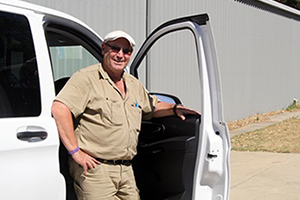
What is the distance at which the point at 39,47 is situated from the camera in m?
3.00

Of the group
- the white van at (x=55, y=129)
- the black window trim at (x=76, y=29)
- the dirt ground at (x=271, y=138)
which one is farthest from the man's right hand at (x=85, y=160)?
the dirt ground at (x=271, y=138)

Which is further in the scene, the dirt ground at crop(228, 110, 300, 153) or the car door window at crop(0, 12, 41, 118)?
the dirt ground at crop(228, 110, 300, 153)

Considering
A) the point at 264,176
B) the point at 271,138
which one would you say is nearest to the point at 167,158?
the point at 264,176

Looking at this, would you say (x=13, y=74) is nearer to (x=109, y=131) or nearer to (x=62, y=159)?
(x=109, y=131)

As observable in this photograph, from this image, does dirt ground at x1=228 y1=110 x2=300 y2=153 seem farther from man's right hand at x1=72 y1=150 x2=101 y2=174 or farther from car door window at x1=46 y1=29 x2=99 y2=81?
man's right hand at x1=72 y1=150 x2=101 y2=174

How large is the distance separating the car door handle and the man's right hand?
0.94 feet

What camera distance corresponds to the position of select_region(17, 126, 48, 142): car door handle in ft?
8.87

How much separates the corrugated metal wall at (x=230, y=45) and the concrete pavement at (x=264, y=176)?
2.56 metres

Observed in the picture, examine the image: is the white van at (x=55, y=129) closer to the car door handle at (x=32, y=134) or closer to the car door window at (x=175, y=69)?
the car door handle at (x=32, y=134)

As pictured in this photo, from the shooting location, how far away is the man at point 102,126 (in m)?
3.04

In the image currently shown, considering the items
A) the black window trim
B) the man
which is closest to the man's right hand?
the man

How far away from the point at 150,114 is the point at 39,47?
105 cm

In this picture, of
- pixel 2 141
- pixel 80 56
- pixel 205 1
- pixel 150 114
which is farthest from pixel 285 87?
pixel 2 141

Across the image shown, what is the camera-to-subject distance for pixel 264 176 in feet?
23.1
